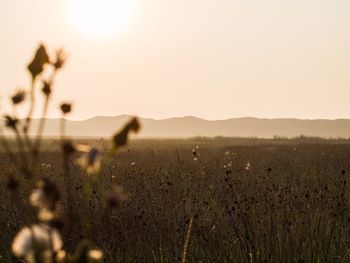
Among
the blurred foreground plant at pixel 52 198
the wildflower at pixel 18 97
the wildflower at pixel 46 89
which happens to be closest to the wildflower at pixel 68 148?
the blurred foreground plant at pixel 52 198

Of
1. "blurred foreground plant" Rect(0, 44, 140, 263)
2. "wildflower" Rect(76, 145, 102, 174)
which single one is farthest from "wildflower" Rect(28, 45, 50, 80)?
"wildflower" Rect(76, 145, 102, 174)

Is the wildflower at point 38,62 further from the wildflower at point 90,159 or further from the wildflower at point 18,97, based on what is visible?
the wildflower at point 90,159

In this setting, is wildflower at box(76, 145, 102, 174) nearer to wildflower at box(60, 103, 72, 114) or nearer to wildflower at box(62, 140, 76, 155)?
wildflower at box(62, 140, 76, 155)

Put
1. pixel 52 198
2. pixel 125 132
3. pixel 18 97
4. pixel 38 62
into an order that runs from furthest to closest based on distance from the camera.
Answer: pixel 18 97, pixel 38 62, pixel 125 132, pixel 52 198

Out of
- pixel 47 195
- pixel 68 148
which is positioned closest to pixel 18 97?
pixel 68 148

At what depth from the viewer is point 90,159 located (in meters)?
1.04

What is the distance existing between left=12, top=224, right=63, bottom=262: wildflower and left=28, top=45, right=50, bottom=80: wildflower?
42 cm

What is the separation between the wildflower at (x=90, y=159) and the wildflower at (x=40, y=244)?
0.44 feet

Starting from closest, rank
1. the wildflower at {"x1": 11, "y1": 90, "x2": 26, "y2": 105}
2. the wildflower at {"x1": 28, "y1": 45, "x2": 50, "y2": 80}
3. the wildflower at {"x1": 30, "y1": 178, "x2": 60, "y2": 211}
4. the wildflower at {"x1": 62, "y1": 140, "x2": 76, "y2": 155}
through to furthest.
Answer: the wildflower at {"x1": 30, "y1": 178, "x2": 60, "y2": 211}, the wildflower at {"x1": 62, "y1": 140, "x2": 76, "y2": 155}, the wildflower at {"x1": 28, "y1": 45, "x2": 50, "y2": 80}, the wildflower at {"x1": 11, "y1": 90, "x2": 26, "y2": 105}

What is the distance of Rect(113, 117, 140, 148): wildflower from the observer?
1.04m

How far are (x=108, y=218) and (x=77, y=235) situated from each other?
1.33 feet

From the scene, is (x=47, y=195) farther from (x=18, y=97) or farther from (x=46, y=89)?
(x=18, y=97)

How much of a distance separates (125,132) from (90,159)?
0.09m

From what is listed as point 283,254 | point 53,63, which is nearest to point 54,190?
point 53,63
